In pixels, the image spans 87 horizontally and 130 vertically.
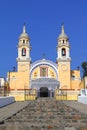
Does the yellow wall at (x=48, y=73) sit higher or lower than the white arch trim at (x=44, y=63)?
lower

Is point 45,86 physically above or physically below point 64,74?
below

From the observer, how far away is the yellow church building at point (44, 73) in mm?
62844

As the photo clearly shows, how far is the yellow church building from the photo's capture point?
206 ft

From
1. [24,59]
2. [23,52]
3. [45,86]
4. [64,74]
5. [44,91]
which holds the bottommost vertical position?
[44,91]

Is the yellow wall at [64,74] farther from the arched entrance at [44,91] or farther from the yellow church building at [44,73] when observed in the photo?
the arched entrance at [44,91]

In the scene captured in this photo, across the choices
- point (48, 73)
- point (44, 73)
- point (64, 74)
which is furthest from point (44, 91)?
point (64, 74)

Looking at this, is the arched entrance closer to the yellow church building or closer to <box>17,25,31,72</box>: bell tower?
the yellow church building

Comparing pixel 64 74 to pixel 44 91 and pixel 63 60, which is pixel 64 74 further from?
pixel 44 91

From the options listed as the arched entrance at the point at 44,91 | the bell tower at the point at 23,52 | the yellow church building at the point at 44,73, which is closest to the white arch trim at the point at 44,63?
the yellow church building at the point at 44,73

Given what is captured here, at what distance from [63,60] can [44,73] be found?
4717 mm

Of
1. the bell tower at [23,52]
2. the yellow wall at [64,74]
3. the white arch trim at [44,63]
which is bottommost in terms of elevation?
the yellow wall at [64,74]

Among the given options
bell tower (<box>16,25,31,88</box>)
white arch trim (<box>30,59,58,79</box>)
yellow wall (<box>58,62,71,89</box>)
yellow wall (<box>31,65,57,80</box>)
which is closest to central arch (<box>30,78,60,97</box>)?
yellow wall (<box>58,62,71,89</box>)

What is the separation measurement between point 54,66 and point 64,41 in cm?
618

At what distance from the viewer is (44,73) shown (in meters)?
66.3
